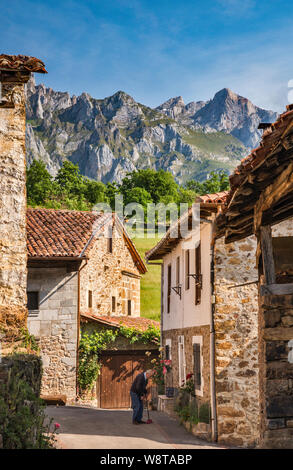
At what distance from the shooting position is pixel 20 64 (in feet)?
30.5

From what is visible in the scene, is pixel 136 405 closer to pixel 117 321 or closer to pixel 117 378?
pixel 117 378

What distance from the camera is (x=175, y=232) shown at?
1622 cm

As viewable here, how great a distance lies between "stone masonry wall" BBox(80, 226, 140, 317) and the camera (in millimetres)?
23312

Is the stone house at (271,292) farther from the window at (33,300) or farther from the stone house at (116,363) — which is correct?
the stone house at (116,363)

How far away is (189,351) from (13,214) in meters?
8.41

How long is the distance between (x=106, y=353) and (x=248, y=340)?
9682 millimetres

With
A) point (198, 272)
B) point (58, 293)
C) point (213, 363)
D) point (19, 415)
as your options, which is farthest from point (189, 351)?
point (19, 415)

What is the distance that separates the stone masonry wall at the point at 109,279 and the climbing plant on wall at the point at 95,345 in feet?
5.64

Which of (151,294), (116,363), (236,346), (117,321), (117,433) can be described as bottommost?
(117,433)

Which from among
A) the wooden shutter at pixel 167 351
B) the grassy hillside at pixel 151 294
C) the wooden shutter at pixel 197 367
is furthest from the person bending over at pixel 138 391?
the grassy hillside at pixel 151 294

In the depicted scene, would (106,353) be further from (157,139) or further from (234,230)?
(157,139)

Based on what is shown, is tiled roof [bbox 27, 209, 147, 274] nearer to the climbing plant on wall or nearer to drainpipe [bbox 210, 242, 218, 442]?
the climbing plant on wall

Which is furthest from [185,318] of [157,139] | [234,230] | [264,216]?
[157,139]
